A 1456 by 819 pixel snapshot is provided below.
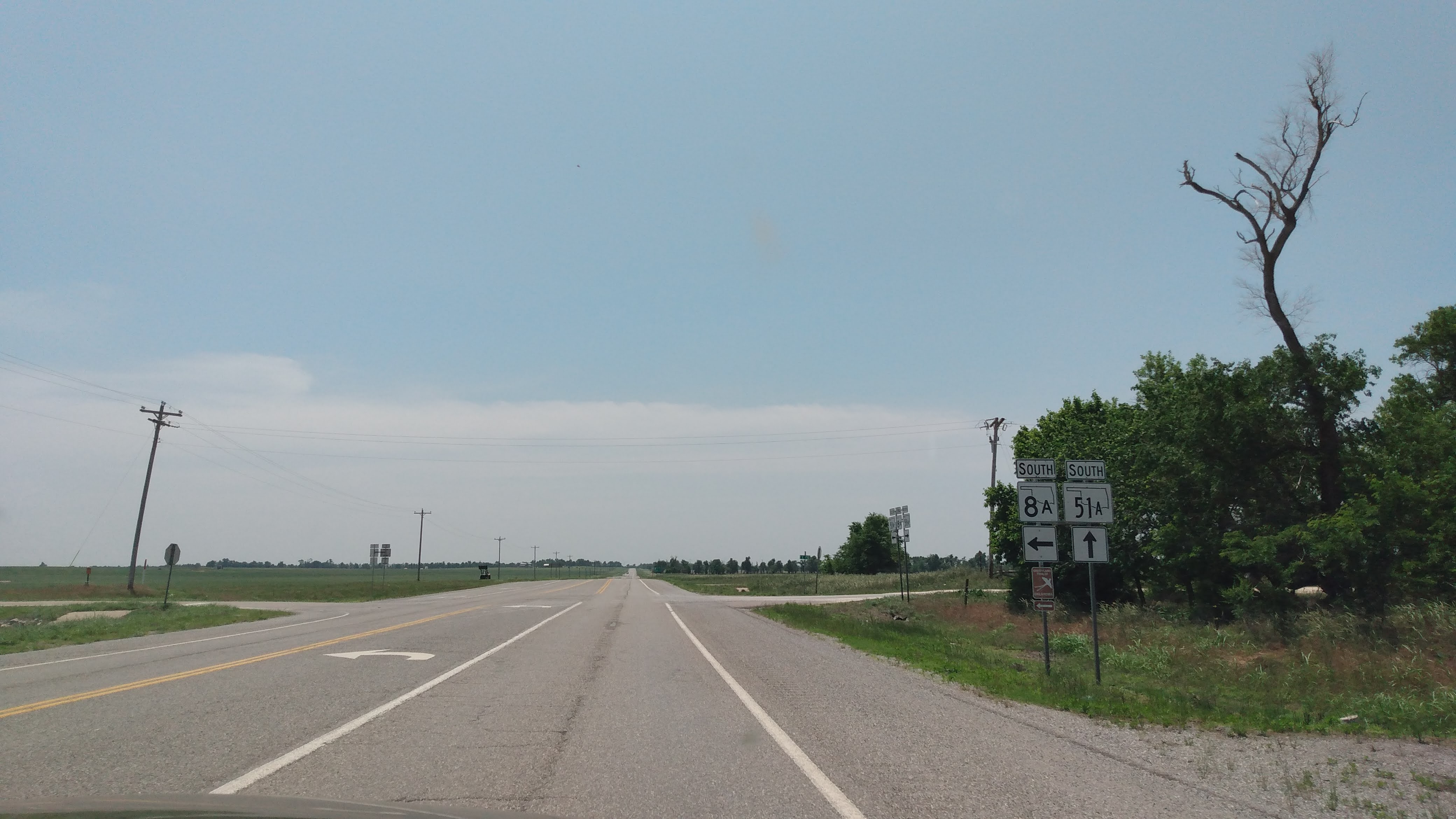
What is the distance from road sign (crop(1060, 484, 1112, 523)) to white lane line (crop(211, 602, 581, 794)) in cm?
1086

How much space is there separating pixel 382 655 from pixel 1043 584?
12934 mm

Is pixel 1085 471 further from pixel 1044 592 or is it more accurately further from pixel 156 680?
pixel 156 680

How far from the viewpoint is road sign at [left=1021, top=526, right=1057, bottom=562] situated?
14.3 m

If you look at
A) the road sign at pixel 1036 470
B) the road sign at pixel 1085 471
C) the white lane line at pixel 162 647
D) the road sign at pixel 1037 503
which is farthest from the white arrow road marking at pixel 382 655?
the road sign at pixel 1085 471

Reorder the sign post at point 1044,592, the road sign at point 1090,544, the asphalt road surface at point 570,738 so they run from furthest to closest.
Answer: the sign post at point 1044,592 < the road sign at point 1090,544 < the asphalt road surface at point 570,738

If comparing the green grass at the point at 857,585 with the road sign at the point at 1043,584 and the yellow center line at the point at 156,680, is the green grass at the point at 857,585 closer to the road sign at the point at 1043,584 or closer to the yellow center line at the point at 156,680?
the road sign at the point at 1043,584

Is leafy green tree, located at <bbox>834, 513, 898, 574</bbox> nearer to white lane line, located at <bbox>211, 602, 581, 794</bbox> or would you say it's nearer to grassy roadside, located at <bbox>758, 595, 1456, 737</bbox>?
grassy roadside, located at <bbox>758, 595, 1456, 737</bbox>

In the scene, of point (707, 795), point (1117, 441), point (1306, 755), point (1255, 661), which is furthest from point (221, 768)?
point (1117, 441)

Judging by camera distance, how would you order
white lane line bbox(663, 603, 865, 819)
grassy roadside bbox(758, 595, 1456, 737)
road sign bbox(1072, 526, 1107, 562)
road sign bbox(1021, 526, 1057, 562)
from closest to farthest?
1. white lane line bbox(663, 603, 865, 819)
2. grassy roadside bbox(758, 595, 1456, 737)
3. road sign bbox(1072, 526, 1107, 562)
4. road sign bbox(1021, 526, 1057, 562)

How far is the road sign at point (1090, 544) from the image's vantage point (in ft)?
45.4

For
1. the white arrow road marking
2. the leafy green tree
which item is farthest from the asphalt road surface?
the leafy green tree

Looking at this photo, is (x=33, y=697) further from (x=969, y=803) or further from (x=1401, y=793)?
(x=1401, y=793)

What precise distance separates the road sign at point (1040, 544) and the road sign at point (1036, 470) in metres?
0.97

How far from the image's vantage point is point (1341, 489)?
24578mm
